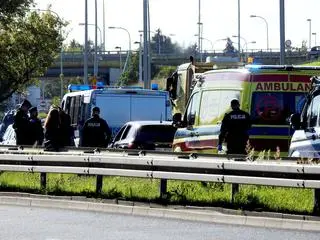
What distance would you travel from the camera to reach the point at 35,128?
25875 mm

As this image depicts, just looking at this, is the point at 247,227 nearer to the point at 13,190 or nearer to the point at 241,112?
the point at 241,112

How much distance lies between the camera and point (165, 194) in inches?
661

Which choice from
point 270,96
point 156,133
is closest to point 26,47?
point 156,133

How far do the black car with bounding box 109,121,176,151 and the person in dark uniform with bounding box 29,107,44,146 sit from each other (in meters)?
2.29

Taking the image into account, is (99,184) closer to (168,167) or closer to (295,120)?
(168,167)

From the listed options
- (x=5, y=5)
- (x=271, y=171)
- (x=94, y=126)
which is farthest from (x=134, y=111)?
(x=271, y=171)

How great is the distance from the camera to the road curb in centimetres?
1421

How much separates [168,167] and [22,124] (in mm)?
9666

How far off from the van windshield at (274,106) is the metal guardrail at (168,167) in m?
1.99

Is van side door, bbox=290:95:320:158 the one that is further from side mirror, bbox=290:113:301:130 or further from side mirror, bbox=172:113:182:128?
side mirror, bbox=172:113:182:128

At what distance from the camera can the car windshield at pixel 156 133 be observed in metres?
24.3

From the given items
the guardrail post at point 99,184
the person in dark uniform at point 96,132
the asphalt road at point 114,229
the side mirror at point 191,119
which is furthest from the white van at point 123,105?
the asphalt road at point 114,229

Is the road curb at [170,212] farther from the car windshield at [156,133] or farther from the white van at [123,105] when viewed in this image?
the white van at [123,105]

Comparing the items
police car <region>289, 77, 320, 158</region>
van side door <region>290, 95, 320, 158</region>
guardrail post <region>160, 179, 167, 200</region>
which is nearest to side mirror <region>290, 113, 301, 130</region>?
police car <region>289, 77, 320, 158</region>
